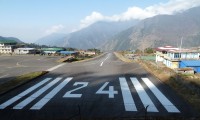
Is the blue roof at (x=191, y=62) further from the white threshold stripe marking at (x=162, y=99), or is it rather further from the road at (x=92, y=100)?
the white threshold stripe marking at (x=162, y=99)

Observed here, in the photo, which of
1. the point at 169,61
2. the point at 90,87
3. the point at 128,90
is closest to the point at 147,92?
the point at 128,90

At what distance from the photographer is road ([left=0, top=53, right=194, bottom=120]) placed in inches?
653

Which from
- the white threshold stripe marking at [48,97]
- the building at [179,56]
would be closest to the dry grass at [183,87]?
the white threshold stripe marking at [48,97]

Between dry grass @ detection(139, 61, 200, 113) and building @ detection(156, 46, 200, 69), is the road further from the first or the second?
building @ detection(156, 46, 200, 69)

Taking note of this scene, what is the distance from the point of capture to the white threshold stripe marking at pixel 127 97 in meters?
18.0

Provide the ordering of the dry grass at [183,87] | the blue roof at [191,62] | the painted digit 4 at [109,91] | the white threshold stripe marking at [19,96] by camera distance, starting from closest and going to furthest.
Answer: the white threshold stripe marking at [19,96] → the dry grass at [183,87] → the painted digit 4 at [109,91] → the blue roof at [191,62]

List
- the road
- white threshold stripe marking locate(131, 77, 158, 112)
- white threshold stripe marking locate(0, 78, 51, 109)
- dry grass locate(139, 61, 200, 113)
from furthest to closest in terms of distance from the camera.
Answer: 1. dry grass locate(139, 61, 200, 113)
2. white threshold stripe marking locate(0, 78, 51, 109)
3. white threshold stripe marking locate(131, 77, 158, 112)
4. the road

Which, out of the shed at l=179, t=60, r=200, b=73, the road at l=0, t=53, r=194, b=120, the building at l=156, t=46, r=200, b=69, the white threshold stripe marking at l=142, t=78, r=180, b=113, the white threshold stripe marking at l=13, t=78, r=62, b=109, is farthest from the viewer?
the building at l=156, t=46, r=200, b=69

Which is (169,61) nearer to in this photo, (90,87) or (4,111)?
(90,87)

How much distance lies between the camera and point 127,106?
18188mm

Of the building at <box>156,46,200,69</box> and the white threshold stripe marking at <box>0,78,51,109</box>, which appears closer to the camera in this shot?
the white threshold stripe marking at <box>0,78,51,109</box>

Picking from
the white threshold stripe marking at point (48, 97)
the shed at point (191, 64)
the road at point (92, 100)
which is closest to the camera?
the road at point (92, 100)

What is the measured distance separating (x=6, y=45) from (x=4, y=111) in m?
149

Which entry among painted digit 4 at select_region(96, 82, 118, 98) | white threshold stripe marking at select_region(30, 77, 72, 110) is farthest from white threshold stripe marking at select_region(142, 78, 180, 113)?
white threshold stripe marking at select_region(30, 77, 72, 110)
